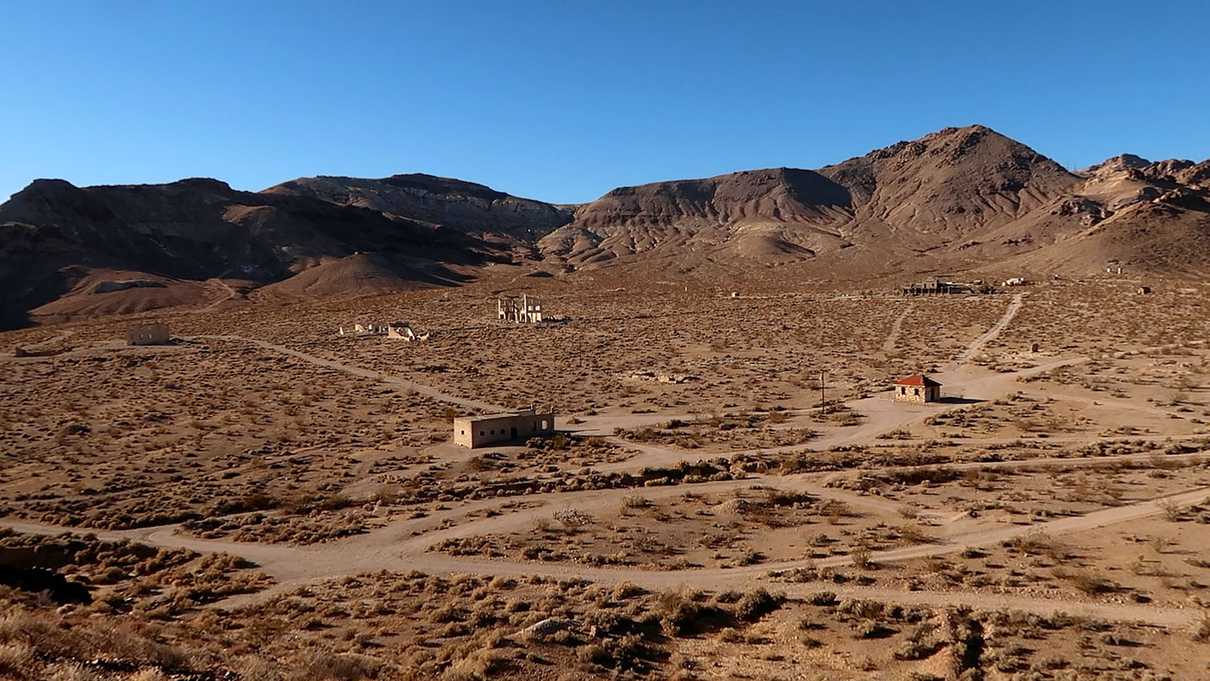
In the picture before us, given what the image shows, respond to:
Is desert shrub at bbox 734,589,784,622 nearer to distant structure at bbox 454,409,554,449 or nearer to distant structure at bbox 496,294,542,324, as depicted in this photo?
→ distant structure at bbox 454,409,554,449

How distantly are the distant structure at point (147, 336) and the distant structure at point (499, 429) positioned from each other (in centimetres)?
5450

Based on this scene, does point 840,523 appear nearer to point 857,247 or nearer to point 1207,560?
point 1207,560

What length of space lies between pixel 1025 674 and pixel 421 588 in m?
13.7

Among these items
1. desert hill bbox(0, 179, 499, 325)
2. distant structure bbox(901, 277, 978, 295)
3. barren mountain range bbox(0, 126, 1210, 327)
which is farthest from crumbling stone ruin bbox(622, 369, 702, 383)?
desert hill bbox(0, 179, 499, 325)

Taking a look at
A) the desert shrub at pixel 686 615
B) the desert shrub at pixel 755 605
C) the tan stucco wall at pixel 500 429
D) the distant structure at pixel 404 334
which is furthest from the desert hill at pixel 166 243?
the desert shrub at pixel 755 605

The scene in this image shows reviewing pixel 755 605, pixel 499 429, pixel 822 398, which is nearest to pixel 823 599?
pixel 755 605

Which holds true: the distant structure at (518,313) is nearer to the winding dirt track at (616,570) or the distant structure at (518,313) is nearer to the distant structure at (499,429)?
the distant structure at (499,429)

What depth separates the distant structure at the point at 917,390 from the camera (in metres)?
43.9

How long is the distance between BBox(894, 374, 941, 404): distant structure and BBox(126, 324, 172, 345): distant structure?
232 feet

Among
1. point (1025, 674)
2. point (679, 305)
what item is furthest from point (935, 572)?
point (679, 305)

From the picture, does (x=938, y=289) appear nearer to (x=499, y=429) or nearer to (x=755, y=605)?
(x=499, y=429)

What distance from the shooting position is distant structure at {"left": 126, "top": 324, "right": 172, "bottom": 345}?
2958 inches

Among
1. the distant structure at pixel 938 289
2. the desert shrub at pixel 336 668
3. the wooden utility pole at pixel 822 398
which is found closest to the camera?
the desert shrub at pixel 336 668

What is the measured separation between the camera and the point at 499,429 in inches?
1452
